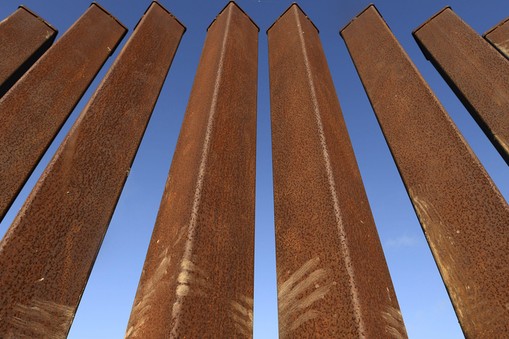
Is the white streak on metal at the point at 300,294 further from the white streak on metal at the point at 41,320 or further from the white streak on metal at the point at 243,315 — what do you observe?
the white streak on metal at the point at 41,320

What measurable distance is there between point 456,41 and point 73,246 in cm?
310

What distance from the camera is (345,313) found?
1.25 m

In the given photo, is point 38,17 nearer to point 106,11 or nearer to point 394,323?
point 106,11

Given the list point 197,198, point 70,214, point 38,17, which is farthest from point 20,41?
point 197,198

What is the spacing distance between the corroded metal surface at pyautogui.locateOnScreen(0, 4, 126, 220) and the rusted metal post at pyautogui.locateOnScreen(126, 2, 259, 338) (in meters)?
0.77

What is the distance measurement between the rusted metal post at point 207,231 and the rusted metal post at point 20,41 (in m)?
1.38

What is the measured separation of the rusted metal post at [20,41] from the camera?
258cm

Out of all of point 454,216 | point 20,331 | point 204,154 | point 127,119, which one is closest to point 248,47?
point 127,119

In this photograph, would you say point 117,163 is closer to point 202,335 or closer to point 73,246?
point 73,246

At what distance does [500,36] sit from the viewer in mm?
2980

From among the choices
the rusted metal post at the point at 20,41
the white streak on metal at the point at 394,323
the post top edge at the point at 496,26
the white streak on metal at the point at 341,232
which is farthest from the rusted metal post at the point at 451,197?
the rusted metal post at the point at 20,41

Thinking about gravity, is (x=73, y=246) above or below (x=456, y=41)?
below

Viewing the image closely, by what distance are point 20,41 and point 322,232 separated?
9.23 ft

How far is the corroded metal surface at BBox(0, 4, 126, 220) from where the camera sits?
6.09 feet
